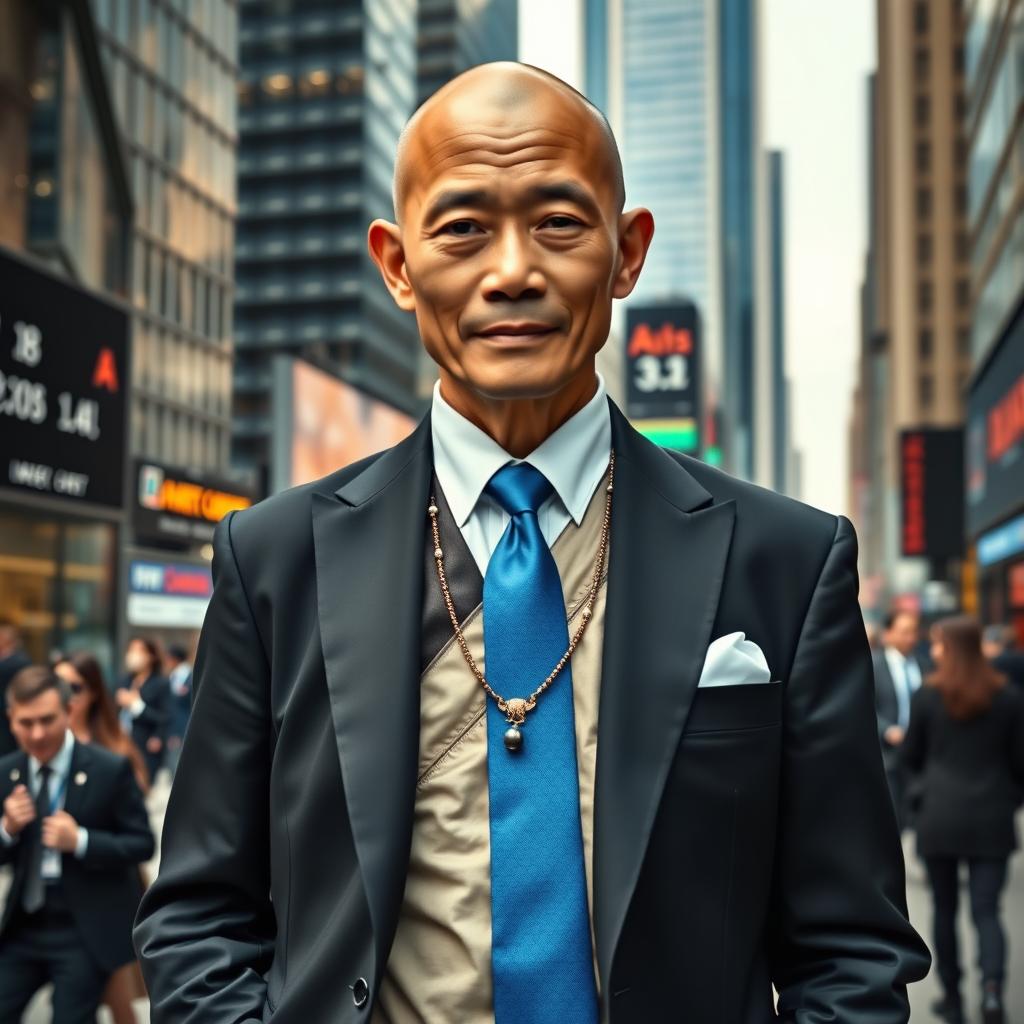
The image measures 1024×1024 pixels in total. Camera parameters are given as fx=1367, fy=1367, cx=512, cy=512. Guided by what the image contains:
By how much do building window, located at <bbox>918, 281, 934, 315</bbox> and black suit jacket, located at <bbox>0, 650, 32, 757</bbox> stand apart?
294 feet

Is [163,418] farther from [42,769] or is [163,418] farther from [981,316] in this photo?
[42,769]

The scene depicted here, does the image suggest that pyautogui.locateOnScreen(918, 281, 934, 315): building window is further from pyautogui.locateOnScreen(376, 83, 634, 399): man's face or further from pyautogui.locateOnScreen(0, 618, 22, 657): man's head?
pyautogui.locateOnScreen(376, 83, 634, 399): man's face

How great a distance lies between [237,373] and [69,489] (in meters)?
62.4

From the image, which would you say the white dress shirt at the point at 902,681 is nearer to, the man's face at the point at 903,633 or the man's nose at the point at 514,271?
the man's face at the point at 903,633

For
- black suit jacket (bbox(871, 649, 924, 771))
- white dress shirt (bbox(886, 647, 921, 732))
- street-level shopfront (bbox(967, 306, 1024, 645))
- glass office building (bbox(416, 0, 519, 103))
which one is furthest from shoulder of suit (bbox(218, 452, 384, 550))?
glass office building (bbox(416, 0, 519, 103))

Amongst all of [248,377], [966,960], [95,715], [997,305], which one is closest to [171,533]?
[997,305]

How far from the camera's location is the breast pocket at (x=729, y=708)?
1.80 m

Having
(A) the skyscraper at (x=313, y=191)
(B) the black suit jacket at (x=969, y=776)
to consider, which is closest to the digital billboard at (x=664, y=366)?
(B) the black suit jacket at (x=969, y=776)

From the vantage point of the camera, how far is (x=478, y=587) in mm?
1952

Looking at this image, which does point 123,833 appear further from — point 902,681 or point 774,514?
point 902,681

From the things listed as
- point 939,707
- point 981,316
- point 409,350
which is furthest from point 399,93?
point 939,707

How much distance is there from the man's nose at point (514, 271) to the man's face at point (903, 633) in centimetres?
997

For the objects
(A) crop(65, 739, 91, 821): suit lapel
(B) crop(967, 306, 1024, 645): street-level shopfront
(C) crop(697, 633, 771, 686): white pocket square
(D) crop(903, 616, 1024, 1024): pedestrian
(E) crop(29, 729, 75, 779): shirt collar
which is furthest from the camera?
(B) crop(967, 306, 1024, 645): street-level shopfront

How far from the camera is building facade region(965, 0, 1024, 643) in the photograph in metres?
25.6
